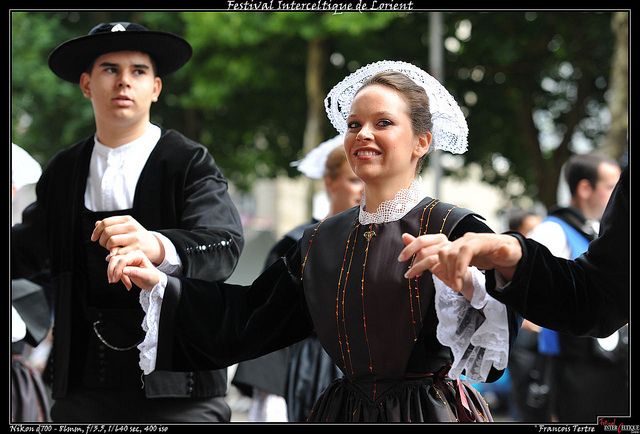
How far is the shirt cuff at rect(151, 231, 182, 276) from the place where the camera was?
3.57 m

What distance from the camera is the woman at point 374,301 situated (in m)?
3.17

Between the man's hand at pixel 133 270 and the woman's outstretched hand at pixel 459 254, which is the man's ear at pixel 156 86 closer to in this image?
the man's hand at pixel 133 270

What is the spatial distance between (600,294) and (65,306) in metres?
2.12

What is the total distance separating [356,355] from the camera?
10.8 ft

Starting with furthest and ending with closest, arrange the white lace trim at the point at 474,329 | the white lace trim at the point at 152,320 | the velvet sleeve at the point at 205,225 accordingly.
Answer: the velvet sleeve at the point at 205,225
the white lace trim at the point at 152,320
the white lace trim at the point at 474,329

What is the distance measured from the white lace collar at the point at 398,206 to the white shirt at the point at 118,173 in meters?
1.17

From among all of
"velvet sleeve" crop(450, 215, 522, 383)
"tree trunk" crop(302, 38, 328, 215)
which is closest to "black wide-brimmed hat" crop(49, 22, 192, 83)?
"velvet sleeve" crop(450, 215, 522, 383)

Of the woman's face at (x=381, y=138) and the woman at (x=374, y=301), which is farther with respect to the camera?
the woman's face at (x=381, y=138)

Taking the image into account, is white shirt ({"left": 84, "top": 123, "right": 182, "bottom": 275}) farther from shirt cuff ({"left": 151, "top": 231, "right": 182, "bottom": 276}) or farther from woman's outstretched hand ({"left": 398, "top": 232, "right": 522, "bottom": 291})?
woman's outstretched hand ({"left": 398, "top": 232, "right": 522, "bottom": 291})

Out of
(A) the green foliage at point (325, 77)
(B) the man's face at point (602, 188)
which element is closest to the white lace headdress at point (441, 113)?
(B) the man's face at point (602, 188)

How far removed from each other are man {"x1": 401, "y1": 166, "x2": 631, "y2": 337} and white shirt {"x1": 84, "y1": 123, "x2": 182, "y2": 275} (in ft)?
5.27

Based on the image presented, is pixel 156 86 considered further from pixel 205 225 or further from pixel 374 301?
pixel 374 301

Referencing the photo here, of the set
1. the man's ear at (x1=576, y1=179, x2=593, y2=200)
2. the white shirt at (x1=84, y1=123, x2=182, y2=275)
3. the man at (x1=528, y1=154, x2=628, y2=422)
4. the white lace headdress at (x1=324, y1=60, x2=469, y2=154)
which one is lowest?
the man at (x1=528, y1=154, x2=628, y2=422)
